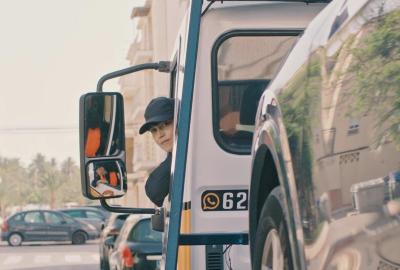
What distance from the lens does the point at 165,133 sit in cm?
523

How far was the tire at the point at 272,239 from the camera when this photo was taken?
305 cm

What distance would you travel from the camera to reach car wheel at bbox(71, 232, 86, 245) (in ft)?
153

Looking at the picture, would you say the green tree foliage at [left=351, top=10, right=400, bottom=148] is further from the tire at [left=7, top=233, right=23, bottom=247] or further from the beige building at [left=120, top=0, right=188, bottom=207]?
the beige building at [left=120, top=0, right=188, bottom=207]

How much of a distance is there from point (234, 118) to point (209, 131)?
0.57ft

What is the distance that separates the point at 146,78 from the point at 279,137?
64085 mm

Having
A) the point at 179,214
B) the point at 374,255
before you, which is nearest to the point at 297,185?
the point at 374,255

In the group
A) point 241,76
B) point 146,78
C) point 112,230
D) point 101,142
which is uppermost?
point 146,78

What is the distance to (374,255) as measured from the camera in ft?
7.72

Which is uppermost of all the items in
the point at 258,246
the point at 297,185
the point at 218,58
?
the point at 218,58

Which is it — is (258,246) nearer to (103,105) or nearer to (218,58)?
(103,105)

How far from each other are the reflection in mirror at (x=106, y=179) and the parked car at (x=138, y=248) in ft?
33.4

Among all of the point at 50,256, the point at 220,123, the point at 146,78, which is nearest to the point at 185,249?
the point at 220,123

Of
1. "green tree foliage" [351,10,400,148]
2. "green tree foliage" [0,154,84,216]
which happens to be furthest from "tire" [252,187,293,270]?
"green tree foliage" [0,154,84,216]

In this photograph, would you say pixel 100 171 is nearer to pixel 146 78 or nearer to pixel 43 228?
pixel 43 228
